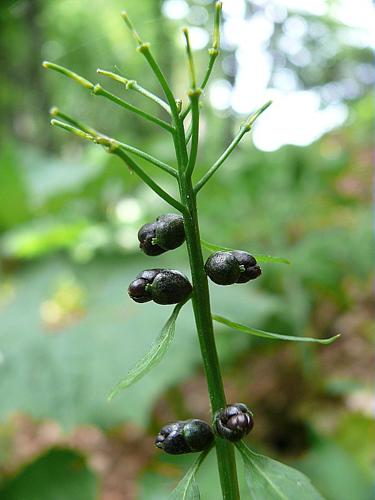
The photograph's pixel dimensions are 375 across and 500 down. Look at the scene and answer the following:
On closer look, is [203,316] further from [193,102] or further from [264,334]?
[193,102]

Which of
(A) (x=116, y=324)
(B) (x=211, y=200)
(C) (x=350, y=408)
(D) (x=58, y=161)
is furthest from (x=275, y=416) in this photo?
(D) (x=58, y=161)

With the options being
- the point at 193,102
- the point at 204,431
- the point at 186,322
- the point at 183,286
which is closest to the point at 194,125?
the point at 193,102

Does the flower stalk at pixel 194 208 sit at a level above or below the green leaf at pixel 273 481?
above

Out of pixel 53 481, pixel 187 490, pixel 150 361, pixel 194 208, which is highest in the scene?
pixel 194 208

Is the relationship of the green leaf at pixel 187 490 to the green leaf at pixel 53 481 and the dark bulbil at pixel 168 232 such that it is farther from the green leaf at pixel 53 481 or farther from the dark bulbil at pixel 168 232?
the green leaf at pixel 53 481

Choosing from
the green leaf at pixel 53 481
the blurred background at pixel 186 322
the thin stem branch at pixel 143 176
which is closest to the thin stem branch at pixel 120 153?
the thin stem branch at pixel 143 176

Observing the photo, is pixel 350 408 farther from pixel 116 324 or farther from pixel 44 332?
pixel 44 332
